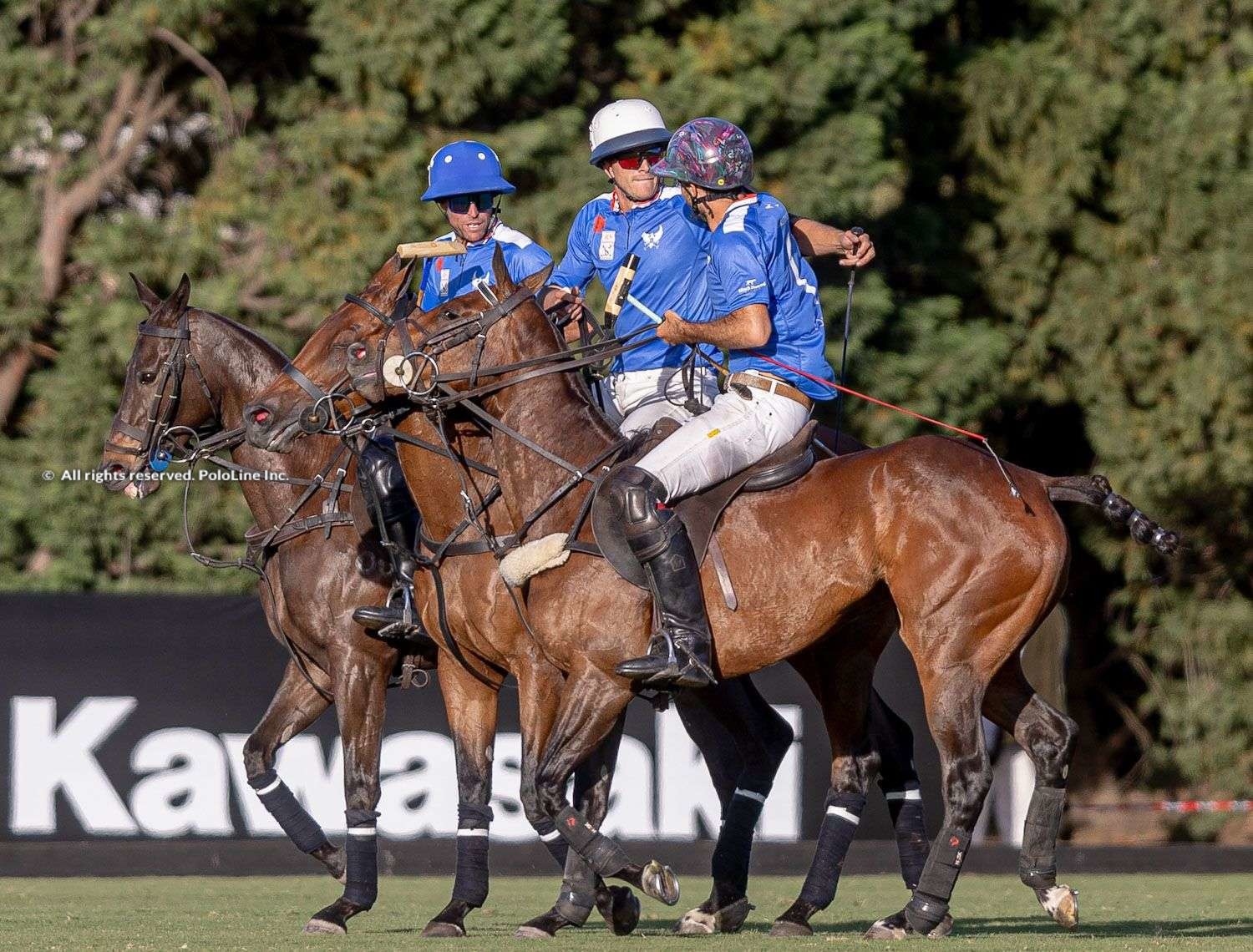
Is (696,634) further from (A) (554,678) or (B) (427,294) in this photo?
(B) (427,294)

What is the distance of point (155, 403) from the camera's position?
8.99 meters

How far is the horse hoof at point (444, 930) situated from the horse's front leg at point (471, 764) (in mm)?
203

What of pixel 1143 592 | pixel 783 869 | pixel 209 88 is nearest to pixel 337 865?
pixel 783 869

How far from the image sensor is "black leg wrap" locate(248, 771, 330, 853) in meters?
8.77

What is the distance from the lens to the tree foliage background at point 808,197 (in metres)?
14.6

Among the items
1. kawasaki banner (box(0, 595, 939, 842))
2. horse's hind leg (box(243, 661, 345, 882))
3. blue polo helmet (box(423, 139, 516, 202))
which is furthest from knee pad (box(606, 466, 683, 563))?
kawasaki banner (box(0, 595, 939, 842))

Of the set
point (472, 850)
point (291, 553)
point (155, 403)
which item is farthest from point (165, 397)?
point (472, 850)

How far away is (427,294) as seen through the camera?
29.5ft

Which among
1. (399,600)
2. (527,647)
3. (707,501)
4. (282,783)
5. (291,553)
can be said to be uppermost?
(707,501)

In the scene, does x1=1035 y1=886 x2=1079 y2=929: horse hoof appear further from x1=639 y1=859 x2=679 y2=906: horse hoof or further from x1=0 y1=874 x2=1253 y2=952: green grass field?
x1=639 y1=859 x2=679 y2=906: horse hoof

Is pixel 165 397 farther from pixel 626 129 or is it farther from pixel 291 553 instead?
pixel 626 129

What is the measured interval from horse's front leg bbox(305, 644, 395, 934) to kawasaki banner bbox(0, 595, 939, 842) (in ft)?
11.3

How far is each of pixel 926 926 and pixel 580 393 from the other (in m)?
2.38

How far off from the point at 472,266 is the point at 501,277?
4.47 ft
